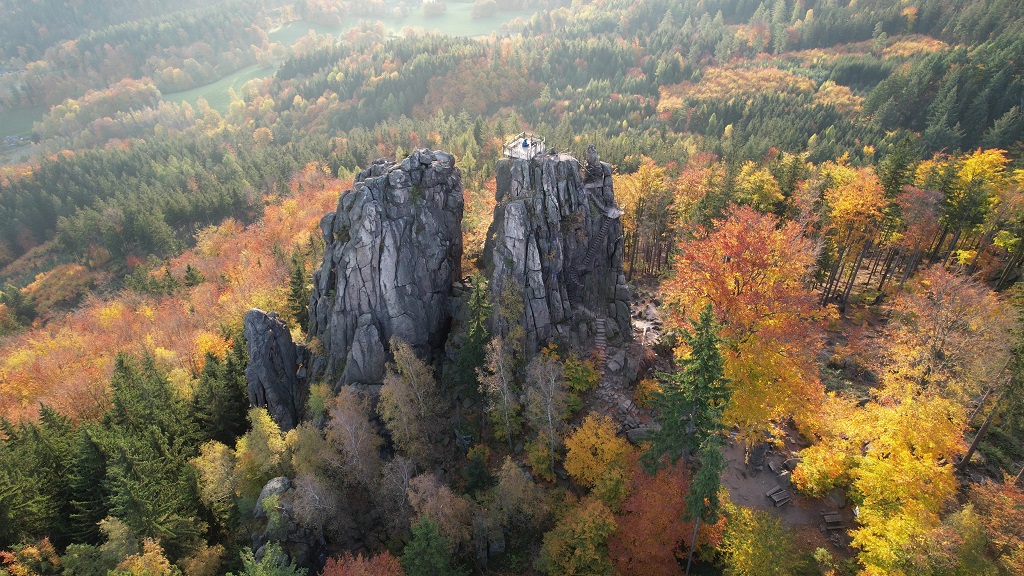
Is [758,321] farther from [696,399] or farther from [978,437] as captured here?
[978,437]

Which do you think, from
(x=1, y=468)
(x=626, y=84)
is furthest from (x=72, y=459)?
(x=626, y=84)

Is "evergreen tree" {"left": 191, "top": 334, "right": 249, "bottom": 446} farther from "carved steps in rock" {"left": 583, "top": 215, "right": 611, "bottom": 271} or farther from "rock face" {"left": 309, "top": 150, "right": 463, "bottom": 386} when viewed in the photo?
"carved steps in rock" {"left": 583, "top": 215, "right": 611, "bottom": 271}

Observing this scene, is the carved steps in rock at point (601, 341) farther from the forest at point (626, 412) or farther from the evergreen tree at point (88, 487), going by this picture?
the evergreen tree at point (88, 487)

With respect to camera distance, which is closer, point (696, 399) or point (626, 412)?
point (696, 399)

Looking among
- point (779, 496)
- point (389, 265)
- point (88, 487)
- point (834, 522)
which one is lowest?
point (88, 487)

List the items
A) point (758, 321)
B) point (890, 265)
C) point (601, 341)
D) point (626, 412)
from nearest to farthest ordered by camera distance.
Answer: point (758, 321) < point (626, 412) < point (601, 341) < point (890, 265)

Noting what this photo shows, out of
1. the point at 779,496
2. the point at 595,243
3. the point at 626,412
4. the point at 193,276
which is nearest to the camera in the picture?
the point at 779,496

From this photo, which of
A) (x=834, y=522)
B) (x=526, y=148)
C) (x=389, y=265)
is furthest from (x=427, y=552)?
(x=526, y=148)

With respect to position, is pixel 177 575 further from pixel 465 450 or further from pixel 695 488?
pixel 695 488
